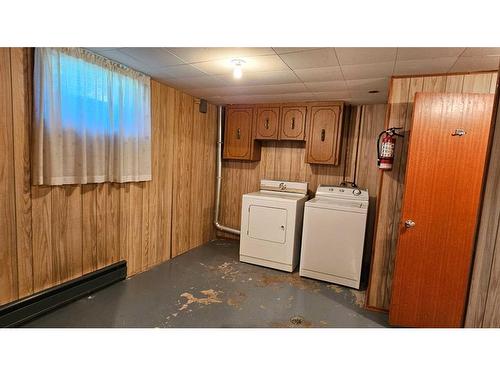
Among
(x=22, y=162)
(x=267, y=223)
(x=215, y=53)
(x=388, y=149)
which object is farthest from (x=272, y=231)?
(x=22, y=162)

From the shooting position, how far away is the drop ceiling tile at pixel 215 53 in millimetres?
2057

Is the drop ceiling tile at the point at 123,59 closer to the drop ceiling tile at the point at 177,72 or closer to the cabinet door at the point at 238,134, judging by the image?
the drop ceiling tile at the point at 177,72

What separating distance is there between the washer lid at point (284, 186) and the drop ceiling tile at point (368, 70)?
182 cm

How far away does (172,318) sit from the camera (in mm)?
2277

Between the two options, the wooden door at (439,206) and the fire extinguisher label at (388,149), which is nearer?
the wooden door at (439,206)

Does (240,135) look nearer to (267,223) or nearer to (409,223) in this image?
(267,223)

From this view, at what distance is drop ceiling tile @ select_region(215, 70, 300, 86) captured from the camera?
2.61m

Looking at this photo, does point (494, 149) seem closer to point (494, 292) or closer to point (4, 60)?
point (494, 292)

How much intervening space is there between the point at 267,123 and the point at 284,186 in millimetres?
993

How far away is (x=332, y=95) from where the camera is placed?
332 cm

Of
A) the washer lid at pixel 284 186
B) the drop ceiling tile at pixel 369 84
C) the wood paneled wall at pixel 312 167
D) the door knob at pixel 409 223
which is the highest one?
the drop ceiling tile at pixel 369 84

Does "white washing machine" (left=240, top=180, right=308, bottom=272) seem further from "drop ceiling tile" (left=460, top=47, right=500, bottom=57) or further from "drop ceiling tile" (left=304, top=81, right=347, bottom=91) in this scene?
"drop ceiling tile" (left=460, top=47, right=500, bottom=57)

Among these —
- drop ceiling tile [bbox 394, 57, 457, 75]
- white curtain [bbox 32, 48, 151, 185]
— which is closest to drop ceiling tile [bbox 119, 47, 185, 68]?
white curtain [bbox 32, 48, 151, 185]

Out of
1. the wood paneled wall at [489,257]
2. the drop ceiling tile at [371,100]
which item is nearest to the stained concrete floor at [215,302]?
the wood paneled wall at [489,257]
